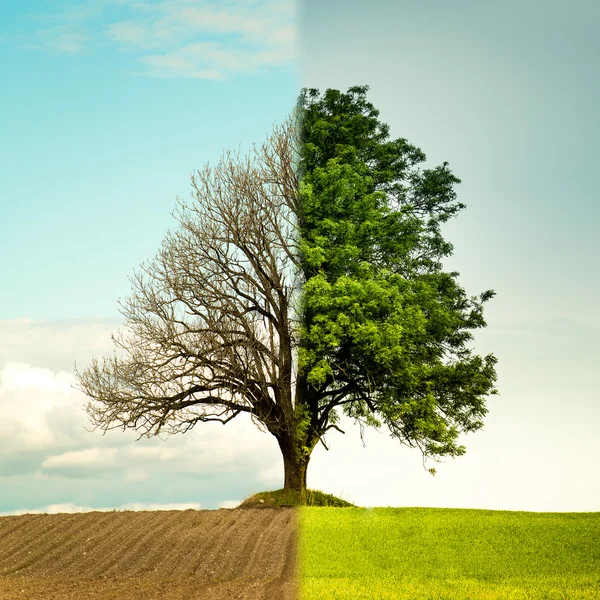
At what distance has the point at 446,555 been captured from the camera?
1395cm

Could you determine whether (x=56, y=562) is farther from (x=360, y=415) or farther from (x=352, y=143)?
(x=352, y=143)

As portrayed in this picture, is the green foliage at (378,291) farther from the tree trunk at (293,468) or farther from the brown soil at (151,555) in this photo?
the brown soil at (151,555)

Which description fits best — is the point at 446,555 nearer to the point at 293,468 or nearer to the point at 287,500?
the point at 287,500

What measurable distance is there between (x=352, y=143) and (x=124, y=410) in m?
9.67

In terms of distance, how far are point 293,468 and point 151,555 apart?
18.2 ft

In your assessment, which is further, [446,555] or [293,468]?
[293,468]

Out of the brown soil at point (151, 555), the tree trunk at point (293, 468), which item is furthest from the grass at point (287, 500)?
the brown soil at point (151, 555)

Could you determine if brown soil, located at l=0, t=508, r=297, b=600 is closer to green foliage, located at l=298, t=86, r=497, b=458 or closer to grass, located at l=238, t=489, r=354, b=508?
grass, located at l=238, t=489, r=354, b=508

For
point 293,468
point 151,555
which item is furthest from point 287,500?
point 151,555

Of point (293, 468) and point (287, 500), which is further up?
point (293, 468)

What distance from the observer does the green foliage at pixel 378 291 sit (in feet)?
60.2

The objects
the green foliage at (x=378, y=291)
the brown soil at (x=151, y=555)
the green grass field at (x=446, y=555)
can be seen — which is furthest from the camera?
the green foliage at (x=378, y=291)

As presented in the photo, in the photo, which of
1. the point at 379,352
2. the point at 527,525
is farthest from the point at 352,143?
the point at 527,525

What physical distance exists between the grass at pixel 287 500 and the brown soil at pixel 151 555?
4.24ft
